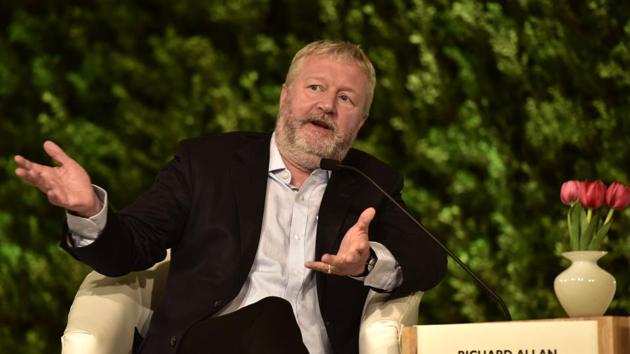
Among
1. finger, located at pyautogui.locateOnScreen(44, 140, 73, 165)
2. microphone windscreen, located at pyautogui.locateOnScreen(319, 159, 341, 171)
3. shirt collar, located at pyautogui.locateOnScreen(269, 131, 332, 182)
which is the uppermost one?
shirt collar, located at pyautogui.locateOnScreen(269, 131, 332, 182)

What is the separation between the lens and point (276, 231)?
2.52m

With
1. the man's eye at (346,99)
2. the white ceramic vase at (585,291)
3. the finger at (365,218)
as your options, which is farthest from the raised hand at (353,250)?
the man's eye at (346,99)

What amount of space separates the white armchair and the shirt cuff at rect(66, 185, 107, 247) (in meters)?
0.20

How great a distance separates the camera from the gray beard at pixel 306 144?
2.60 m

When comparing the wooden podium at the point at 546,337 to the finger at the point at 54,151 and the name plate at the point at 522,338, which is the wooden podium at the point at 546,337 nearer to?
the name plate at the point at 522,338

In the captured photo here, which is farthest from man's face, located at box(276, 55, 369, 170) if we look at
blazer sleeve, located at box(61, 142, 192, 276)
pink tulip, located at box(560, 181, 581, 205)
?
pink tulip, located at box(560, 181, 581, 205)

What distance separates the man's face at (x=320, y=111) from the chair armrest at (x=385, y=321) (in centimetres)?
41

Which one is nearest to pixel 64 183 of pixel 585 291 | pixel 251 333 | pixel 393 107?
pixel 251 333

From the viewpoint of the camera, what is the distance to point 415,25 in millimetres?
3549

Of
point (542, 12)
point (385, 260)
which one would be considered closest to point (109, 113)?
point (542, 12)

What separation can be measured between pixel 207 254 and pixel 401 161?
4.26 feet

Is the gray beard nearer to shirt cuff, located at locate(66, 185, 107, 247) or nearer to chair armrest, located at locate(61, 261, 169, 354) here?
chair armrest, located at locate(61, 261, 169, 354)

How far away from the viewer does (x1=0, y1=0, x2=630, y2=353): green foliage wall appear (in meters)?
3.30

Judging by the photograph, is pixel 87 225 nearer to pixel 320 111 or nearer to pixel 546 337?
pixel 320 111
